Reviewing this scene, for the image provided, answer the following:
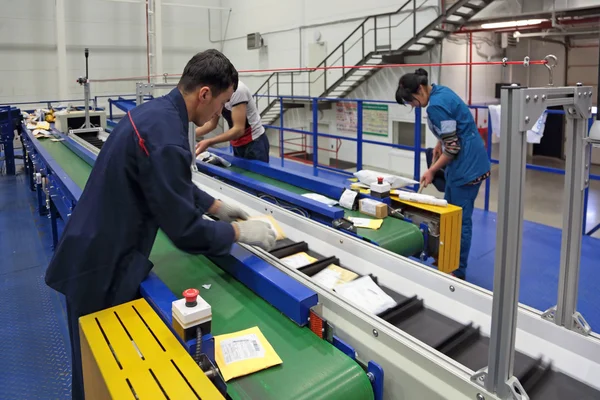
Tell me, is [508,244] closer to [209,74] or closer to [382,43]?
[209,74]

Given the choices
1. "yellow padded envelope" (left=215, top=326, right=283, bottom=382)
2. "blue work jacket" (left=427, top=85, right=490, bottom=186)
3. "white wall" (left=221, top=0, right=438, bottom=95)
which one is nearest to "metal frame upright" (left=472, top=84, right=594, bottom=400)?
"yellow padded envelope" (left=215, top=326, right=283, bottom=382)

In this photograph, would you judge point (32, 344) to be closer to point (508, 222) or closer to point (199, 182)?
point (199, 182)

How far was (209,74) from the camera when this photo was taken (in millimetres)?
1682

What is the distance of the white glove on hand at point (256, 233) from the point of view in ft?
6.15

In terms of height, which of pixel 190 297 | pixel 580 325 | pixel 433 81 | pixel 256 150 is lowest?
pixel 580 325

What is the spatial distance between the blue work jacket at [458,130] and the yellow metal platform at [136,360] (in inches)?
97.5

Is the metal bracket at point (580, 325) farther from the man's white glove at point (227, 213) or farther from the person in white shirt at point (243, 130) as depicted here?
the person in white shirt at point (243, 130)

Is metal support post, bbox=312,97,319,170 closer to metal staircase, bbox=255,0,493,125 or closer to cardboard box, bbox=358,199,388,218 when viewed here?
metal staircase, bbox=255,0,493,125

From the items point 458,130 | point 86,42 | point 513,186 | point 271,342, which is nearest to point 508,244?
point 513,186

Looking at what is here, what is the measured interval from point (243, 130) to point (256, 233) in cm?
253

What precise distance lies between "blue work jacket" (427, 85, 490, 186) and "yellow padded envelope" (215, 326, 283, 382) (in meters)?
2.36

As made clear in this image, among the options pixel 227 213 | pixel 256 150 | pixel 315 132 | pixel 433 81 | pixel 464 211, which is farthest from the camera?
pixel 433 81

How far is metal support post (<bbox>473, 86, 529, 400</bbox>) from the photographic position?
3.45ft

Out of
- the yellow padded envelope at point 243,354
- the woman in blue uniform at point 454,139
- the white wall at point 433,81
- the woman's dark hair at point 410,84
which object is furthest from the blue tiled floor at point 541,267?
the white wall at point 433,81
